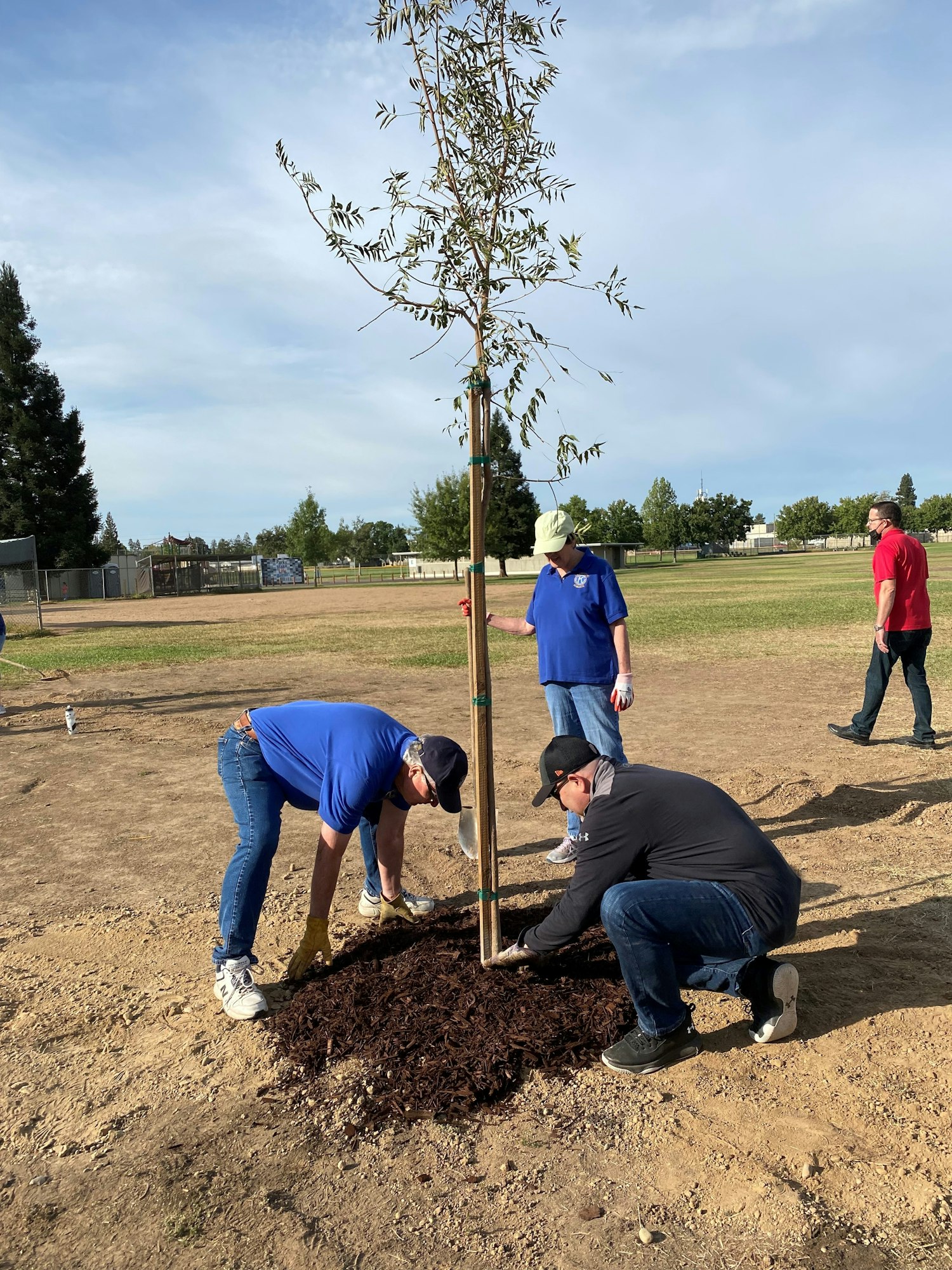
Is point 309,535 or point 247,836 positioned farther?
point 309,535

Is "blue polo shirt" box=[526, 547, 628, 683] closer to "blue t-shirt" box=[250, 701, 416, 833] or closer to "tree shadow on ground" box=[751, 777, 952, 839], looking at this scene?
"blue t-shirt" box=[250, 701, 416, 833]

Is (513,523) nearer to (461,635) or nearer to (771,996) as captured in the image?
(461,635)

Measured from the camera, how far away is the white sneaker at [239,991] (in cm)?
372

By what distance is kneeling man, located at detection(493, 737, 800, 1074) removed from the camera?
319 centimetres

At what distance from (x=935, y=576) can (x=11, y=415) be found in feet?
175

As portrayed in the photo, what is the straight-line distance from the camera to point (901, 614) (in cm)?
810

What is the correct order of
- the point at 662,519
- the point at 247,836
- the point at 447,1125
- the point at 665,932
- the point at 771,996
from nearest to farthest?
the point at 447,1125 → the point at 665,932 → the point at 771,996 → the point at 247,836 → the point at 662,519

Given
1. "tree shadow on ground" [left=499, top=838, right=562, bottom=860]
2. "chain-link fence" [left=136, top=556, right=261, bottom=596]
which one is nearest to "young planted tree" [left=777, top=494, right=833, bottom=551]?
"chain-link fence" [left=136, top=556, right=261, bottom=596]

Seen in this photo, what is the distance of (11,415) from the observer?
54.0 m

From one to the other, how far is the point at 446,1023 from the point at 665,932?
0.99m

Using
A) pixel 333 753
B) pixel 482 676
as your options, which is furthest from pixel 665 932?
pixel 333 753

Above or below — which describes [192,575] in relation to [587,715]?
above

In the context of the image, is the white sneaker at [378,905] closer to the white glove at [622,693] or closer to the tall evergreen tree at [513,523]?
the white glove at [622,693]

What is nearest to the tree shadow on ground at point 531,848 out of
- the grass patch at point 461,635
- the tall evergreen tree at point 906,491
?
the grass patch at point 461,635
